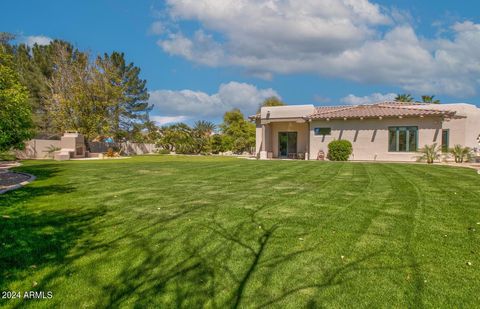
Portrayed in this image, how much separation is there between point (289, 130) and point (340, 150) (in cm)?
598

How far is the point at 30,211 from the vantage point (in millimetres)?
6125

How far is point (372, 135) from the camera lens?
23.7 meters

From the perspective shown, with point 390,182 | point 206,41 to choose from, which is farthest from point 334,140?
point 206,41

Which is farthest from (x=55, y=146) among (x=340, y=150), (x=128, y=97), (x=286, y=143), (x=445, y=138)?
(x=445, y=138)

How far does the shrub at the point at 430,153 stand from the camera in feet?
69.6

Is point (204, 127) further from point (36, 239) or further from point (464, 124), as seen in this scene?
point (36, 239)

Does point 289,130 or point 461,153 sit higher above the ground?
point 289,130

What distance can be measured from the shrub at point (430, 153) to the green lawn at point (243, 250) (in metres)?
15.4

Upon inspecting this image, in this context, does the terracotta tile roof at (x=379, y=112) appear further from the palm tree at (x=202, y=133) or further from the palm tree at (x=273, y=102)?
the palm tree at (x=273, y=102)

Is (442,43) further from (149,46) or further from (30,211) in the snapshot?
(30,211)

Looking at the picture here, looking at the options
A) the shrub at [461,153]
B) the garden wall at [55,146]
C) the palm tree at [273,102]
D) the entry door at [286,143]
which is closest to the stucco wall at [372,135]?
the shrub at [461,153]

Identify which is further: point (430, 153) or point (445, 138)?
point (445, 138)

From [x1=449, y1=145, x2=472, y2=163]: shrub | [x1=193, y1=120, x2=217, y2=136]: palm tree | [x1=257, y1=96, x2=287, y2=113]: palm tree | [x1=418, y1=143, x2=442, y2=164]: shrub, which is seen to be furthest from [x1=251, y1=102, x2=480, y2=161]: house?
[x1=257, y1=96, x2=287, y2=113]: palm tree

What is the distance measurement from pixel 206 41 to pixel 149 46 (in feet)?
20.8
